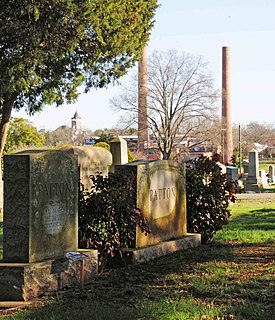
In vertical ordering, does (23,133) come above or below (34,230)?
above

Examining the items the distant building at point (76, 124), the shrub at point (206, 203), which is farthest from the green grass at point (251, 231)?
the distant building at point (76, 124)

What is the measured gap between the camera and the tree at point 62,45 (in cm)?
1977

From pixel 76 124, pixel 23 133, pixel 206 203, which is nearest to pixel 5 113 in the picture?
pixel 206 203

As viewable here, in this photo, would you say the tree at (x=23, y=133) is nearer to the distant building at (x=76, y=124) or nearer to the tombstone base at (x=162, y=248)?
the tombstone base at (x=162, y=248)

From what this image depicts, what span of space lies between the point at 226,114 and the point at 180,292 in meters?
63.0

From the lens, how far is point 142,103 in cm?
5769

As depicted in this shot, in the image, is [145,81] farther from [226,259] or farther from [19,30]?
[226,259]

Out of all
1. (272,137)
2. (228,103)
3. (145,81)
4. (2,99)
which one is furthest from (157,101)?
(272,137)

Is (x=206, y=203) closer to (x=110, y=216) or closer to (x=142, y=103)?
(x=110, y=216)

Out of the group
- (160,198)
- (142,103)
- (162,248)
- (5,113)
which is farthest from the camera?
(142,103)

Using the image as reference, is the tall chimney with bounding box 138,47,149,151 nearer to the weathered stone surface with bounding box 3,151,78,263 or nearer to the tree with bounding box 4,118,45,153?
the tree with bounding box 4,118,45,153

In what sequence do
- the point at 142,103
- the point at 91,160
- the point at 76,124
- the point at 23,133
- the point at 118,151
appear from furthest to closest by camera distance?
the point at 76,124, the point at 142,103, the point at 23,133, the point at 118,151, the point at 91,160

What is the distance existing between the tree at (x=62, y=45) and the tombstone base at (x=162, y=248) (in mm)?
10959

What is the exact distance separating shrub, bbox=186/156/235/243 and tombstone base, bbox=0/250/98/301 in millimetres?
4079
